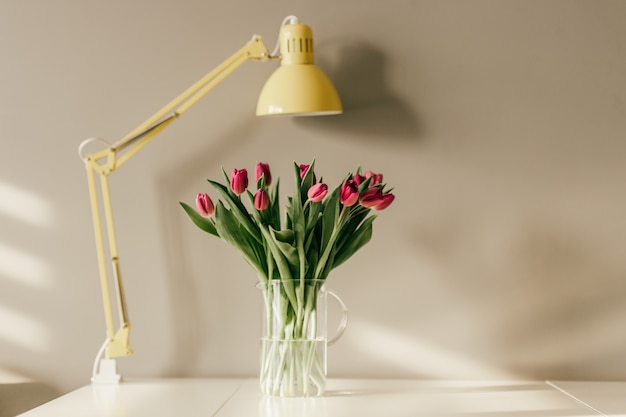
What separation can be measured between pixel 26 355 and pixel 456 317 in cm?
89

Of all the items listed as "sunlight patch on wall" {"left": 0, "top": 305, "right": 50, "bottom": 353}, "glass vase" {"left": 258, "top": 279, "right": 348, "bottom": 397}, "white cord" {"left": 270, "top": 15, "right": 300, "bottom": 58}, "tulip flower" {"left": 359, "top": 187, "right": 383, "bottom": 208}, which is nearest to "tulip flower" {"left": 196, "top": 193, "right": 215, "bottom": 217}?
"glass vase" {"left": 258, "top": 279, "right": 348, "bottom": 397}

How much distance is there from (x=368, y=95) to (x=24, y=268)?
800 millimetres

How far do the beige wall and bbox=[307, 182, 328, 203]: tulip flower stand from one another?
1.11ft

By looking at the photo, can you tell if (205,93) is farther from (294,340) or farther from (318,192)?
(294,340)

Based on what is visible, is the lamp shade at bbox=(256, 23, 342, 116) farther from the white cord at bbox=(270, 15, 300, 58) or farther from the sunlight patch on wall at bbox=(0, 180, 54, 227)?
the sunlight patch on wall at bbox=(0, 180, 54, 227)

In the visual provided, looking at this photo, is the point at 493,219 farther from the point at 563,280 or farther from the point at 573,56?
the point at 573,56

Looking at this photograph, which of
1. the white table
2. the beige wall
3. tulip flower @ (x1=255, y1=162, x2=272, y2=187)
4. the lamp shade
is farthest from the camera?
the beige wall

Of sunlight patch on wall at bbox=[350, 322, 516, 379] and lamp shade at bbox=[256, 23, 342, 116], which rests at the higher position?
lamp shade at bbox=[256, 23, 342, 116]

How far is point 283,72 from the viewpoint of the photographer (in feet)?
5.17

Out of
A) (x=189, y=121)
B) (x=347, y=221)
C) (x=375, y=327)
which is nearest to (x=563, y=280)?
(x=375, y=327)

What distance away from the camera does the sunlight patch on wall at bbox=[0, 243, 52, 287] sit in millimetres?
1711

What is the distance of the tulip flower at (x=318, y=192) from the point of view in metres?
1.34

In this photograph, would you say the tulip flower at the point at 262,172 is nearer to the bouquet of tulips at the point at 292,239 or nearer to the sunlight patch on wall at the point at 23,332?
the bouquet of tulips at the point at 292,239

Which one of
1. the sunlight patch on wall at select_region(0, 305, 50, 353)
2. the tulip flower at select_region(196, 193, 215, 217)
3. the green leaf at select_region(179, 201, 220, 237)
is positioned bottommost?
the sunlight patch on wall at select_region(0, 305, 50, 353)
